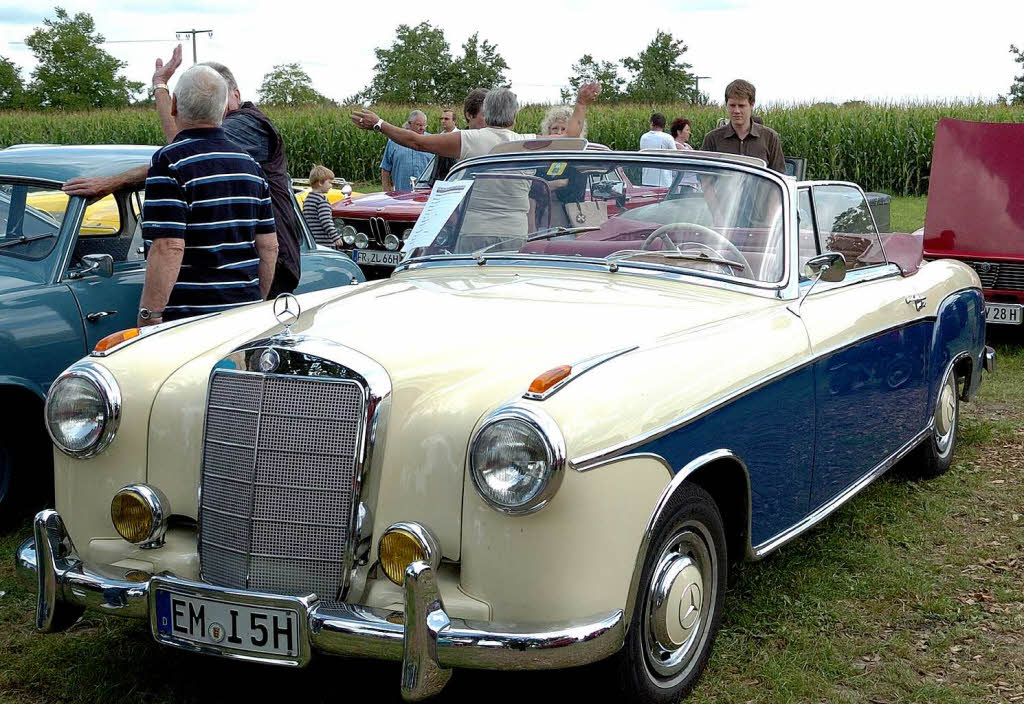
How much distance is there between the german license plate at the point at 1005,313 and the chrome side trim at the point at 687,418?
4708 mm

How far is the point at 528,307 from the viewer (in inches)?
139

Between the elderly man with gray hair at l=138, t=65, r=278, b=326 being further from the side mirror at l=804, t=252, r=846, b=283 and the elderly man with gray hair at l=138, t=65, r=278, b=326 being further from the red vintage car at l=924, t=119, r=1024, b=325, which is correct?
the red vintage car at l=924, t=119, r=1024, b=325

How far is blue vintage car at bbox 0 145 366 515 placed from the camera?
454 cm

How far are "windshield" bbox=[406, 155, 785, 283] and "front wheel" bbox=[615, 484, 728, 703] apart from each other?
1.12 meters

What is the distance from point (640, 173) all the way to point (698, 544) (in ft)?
5.40

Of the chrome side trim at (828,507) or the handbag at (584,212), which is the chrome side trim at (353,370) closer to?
the chrome side trim at (828,507)

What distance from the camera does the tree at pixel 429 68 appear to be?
249 feet

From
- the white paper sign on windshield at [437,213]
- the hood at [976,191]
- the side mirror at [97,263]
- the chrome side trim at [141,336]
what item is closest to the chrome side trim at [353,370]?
the chrome side trim at [141,336]

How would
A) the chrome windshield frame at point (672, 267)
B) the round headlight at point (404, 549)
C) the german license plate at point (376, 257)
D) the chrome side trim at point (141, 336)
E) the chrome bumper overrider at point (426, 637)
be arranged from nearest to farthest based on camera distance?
the chrome bumper overrider at point (426, 637) → the round headlight at point (404, 549) → the chrome side trim at point (141, 336) → the chrome windshield frame at point (672, 267) → the german license plate at point (376, 257)

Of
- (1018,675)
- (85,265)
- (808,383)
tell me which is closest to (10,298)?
(85,265)

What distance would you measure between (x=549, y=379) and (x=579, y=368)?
135 millimetres

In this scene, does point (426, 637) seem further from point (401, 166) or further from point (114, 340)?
point (401, 166)

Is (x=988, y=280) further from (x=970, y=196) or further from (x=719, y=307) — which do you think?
(x=719, y=307)

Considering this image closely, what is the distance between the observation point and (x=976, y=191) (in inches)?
336
